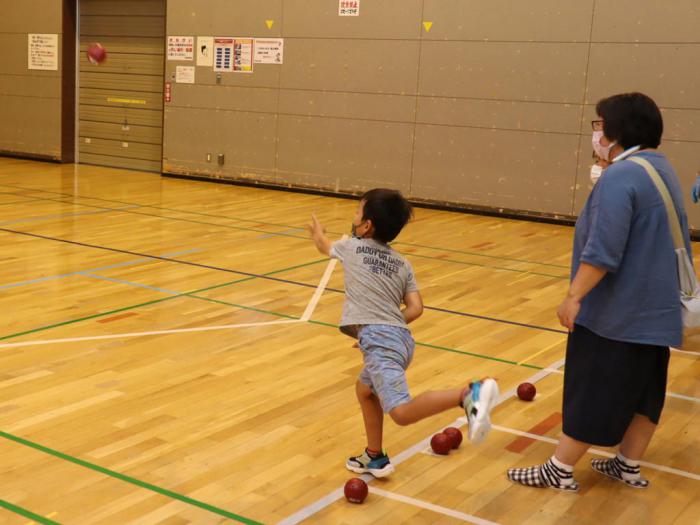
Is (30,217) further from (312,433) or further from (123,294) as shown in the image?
(312,433)

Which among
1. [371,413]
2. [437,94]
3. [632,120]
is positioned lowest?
[371,413]

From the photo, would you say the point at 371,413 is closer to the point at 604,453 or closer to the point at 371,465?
the point at 371,465

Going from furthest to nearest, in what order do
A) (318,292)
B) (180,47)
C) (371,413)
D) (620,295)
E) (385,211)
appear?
1. (180,47)
2. (318,292)
3. (371,413)
4. (385,211)
5. (620,295)

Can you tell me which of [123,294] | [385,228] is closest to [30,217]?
[123,294]

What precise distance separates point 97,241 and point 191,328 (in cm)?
296

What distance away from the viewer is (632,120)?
3.04 meters

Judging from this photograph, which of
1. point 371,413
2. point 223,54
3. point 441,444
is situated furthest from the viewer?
point 223,54

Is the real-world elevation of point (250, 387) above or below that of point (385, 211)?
below

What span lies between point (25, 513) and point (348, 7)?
945 centimetres

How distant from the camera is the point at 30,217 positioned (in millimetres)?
8805

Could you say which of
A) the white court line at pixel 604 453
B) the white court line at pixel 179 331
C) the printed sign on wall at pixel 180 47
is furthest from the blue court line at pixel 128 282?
the printed sign on wall at pixel 180 47

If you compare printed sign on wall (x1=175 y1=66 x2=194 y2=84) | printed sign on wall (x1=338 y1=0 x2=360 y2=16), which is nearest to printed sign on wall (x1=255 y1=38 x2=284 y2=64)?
printed sign on wall (x1=338 y1=0 x2=360 y2=16)

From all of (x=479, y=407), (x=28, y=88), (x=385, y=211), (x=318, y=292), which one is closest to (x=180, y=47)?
(x=28, y=88)

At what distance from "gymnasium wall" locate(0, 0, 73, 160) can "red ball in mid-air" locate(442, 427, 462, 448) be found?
11.7 meters
